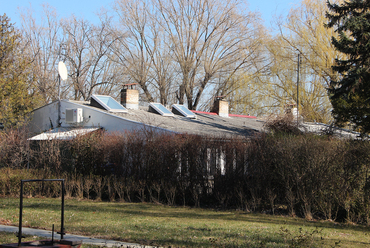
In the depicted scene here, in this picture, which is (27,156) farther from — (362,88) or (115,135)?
(362,88)

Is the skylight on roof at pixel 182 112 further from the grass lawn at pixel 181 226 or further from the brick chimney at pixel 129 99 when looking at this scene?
the grass lawn at pixel 181 226

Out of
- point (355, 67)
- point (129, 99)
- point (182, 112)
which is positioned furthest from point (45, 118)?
point (355, 67)

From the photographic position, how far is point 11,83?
63.0 ft

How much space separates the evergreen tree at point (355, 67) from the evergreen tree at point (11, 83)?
1654 cm

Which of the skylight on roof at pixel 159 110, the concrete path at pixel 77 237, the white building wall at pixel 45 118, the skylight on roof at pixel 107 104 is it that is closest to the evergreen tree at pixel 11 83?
the white building wall at pixel 45 118

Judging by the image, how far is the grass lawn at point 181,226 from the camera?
707cm

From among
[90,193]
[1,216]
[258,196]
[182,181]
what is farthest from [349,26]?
[1,216]

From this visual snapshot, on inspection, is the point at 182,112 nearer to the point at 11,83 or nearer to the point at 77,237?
the point at 11,83

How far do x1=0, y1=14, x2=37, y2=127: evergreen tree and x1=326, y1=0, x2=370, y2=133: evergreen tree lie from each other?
54.3 ft

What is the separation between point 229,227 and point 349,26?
421 inches

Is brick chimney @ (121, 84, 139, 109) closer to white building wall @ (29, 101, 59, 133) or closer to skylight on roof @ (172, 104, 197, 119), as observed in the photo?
skylight on roof @ (172, 104, 197, 119)

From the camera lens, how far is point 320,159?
1082cm

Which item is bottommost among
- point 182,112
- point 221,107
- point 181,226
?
point 181,226

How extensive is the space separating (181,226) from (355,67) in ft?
36.6
